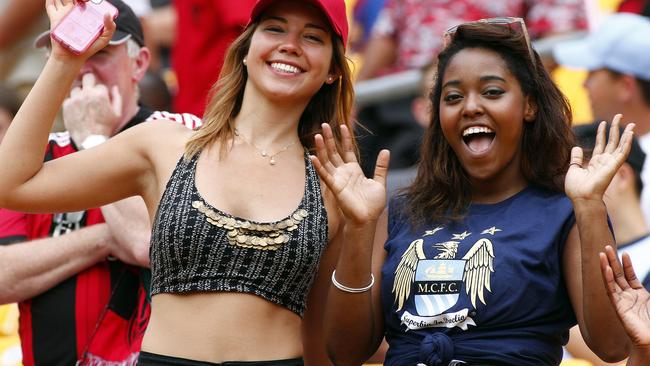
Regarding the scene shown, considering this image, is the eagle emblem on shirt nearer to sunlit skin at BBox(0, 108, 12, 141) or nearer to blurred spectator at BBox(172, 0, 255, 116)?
sunlit skin at BBox(0, 108, 12, 141)

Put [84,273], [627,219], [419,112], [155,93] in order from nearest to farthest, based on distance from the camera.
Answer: [84,273] < [627,219] < [419,112] < [155,93]

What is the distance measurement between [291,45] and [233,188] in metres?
0.50

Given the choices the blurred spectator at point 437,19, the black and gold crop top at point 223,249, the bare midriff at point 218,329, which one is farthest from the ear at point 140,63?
the blurred spectator at point 437,19

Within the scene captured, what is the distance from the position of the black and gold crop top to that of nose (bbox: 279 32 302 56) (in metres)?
0.49

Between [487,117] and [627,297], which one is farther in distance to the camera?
[487,117]

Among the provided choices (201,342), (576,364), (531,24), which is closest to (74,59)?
(201,342)

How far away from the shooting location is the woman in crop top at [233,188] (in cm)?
367

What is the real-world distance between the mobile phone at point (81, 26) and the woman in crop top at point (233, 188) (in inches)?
1.2

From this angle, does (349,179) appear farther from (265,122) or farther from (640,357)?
(640,357)

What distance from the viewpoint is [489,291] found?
11.9 feet

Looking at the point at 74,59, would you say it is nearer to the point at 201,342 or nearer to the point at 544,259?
the point at 201,342

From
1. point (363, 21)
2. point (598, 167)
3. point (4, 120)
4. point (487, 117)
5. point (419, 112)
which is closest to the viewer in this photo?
point (598, 167)

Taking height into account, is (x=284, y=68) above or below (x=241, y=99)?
above

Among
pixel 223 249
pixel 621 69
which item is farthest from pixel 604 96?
pixel 223 249
